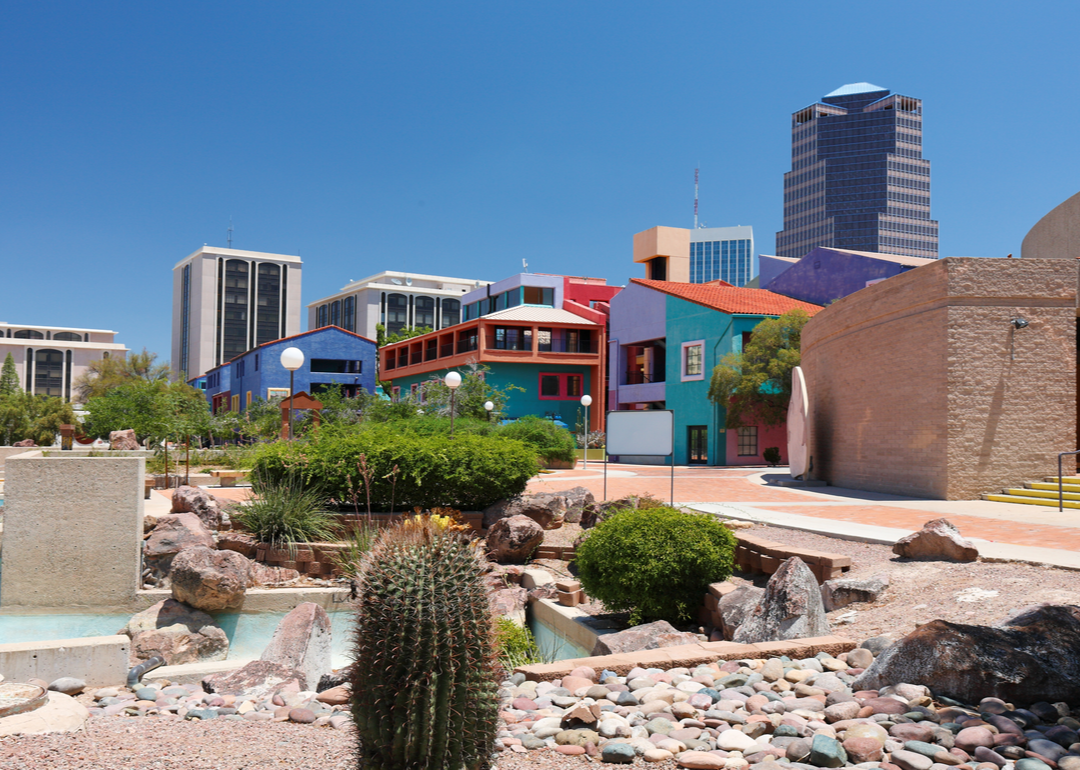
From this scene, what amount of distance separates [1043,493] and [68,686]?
14571 mm

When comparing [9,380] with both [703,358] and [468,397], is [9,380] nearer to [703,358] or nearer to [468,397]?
[468,397]

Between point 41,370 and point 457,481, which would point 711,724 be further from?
point 41,370

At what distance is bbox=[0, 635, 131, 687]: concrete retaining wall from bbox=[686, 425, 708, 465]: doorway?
28.2 metres

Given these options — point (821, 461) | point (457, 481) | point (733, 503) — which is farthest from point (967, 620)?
point (821, 461)

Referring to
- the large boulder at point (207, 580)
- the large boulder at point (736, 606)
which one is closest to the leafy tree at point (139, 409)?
the large boulder at point (207, 580)

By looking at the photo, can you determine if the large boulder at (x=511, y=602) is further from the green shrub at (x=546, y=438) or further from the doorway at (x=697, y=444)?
the doorway at (x=697, y=444)

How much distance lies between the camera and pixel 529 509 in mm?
10984

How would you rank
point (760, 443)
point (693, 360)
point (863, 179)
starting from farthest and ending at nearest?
point (863, 179), point (693, 360), point (760, 443)

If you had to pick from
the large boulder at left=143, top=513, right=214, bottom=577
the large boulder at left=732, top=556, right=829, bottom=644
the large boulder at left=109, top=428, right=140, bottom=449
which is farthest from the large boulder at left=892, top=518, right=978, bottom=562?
the large boulder at left=109, top=428, right=140, bottom=449

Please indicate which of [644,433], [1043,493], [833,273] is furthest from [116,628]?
[833,273]

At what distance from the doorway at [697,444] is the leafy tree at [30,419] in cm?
2976

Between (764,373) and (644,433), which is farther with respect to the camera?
(764,373)

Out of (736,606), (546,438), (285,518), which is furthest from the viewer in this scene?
(546,438)

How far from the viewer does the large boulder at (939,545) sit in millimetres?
6918
